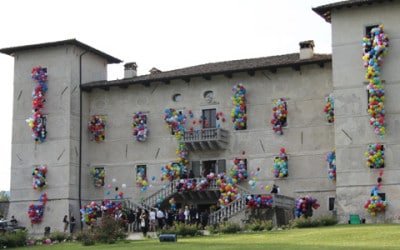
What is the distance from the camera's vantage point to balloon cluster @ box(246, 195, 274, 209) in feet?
141

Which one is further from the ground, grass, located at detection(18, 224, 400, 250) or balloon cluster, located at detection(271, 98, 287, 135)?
balloon cluster, located at detection(271, 98, 287, 135)

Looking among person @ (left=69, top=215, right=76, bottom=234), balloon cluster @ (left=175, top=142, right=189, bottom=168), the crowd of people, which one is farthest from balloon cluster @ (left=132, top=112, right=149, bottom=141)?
person @ (left=69, top=215, right=76, bottom=234)

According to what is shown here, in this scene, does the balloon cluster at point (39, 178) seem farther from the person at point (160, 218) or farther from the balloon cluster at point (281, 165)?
the balloon cluster at point (281, 165)

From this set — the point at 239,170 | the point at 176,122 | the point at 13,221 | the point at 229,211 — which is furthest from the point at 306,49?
the point at 13,221

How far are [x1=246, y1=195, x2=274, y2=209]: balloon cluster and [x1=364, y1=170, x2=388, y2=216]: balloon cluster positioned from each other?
527 centimetres

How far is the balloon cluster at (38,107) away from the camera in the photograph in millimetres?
51844

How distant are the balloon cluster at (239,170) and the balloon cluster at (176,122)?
4334mm

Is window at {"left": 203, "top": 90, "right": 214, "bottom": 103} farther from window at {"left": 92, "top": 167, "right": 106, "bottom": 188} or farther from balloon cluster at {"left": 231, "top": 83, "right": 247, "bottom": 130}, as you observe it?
window at {"left": 92, "top": 167, "right": 106, "bottom": 188}

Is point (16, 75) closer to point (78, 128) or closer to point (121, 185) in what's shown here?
point (78, 128)

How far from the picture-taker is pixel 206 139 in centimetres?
4862

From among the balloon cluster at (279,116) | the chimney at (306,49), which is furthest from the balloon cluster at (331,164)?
the chimney at (306,49)

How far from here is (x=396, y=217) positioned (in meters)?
40.7

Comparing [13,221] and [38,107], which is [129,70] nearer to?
[38,107]

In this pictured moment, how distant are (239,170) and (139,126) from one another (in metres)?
8.05
